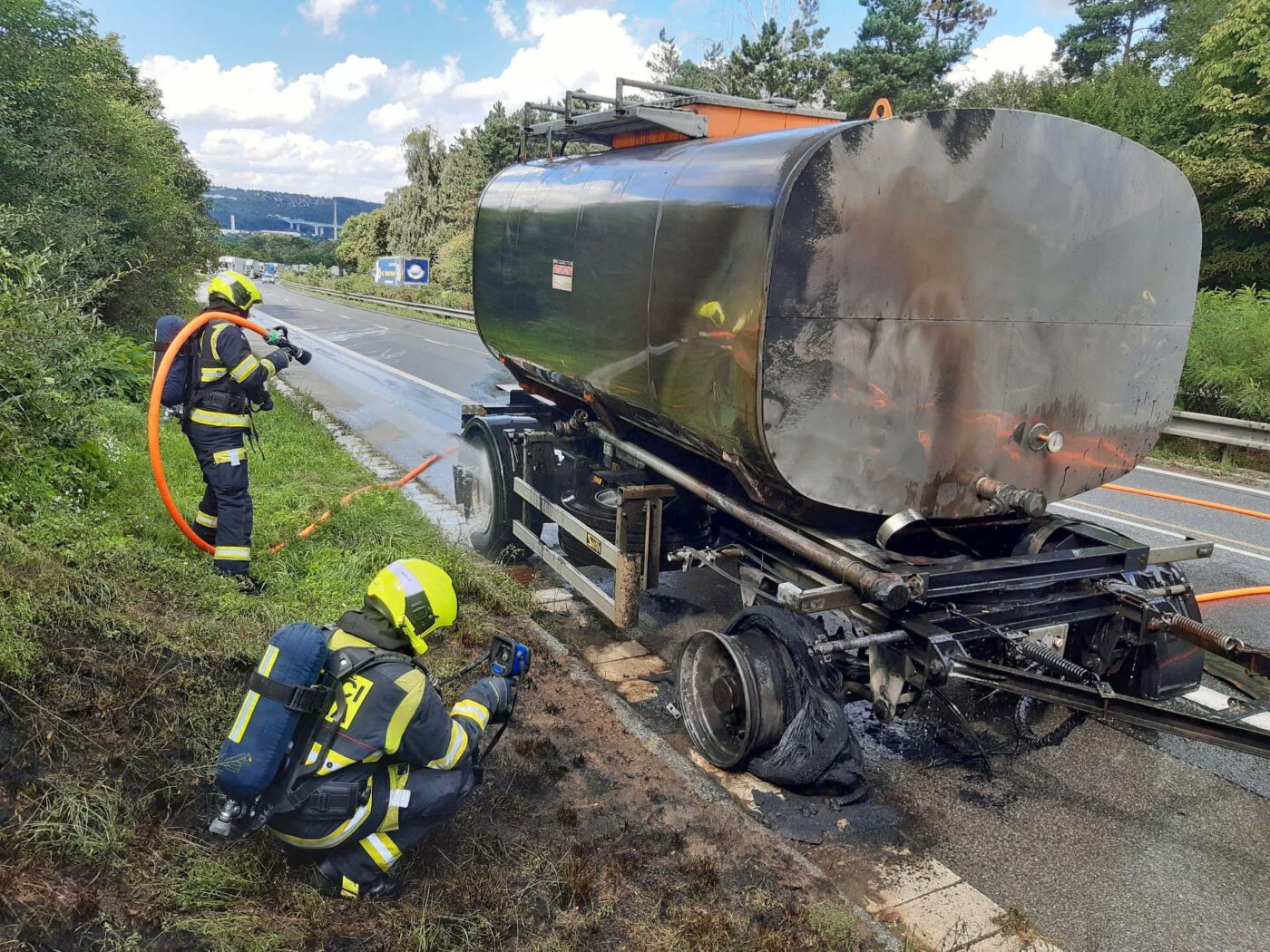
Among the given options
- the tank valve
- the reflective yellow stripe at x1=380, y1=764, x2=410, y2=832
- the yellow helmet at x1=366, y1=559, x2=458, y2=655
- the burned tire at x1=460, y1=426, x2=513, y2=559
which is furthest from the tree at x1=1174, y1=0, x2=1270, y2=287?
the reflective yellow stripe at x1=380, y1=764, x2=410, y2=832

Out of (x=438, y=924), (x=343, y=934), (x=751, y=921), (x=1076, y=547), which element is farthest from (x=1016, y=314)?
(x=343, y=934)

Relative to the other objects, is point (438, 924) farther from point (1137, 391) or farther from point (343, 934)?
point (1137, 391)

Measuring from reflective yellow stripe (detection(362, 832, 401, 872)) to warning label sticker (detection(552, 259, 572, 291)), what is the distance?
3381 millimetres

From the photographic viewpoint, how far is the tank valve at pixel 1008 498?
3938 mm

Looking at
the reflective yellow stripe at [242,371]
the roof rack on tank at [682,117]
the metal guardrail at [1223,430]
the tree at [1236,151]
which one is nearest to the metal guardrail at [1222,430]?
the metal guardrail at [1223,430]

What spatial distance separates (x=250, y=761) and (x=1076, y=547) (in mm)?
3709

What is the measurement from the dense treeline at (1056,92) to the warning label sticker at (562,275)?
57.5 feet

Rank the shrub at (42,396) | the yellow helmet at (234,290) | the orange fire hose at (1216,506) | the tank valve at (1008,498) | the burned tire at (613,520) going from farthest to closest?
the orange fire hose at (1216,506) → the yellow helmet at (234,290) → the burned tire at (613,520) → the shrub at (42,396) → the tank valve at (1008,498)

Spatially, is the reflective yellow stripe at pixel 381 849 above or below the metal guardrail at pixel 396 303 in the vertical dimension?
below

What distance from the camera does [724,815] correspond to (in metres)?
3.75

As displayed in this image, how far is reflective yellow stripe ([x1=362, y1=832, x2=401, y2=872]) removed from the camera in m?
3.03

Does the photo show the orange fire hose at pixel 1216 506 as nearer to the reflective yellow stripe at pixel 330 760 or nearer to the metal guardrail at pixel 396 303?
the reflective yellow stripe at pixel 330 760

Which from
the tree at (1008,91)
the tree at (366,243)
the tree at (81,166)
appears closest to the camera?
the tree at (81,166)

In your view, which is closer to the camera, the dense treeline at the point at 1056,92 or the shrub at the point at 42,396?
the shrub at the point at 42,396
